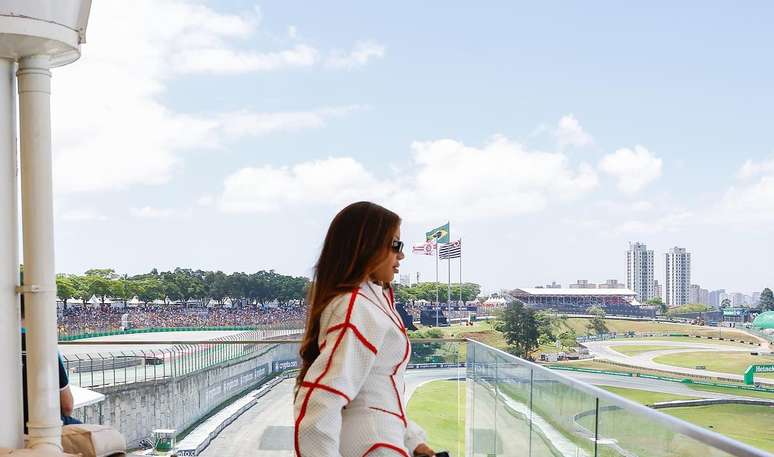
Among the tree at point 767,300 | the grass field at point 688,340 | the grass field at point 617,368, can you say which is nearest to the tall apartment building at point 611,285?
the grass field at point 688,340

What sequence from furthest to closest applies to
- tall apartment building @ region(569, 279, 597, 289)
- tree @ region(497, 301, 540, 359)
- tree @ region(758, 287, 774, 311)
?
tall apartment building @ region(569, 279, 597, 289) < tree @ region(758, 287, 774, 311) < tree @ region(497, 301, 540, 359)

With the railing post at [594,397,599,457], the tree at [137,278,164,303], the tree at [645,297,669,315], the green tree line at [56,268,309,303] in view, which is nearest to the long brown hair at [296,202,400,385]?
the railing post at [594,397,599,457]

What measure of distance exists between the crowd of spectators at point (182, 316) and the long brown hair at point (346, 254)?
62133 mm

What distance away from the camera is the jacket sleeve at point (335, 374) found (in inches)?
45.8

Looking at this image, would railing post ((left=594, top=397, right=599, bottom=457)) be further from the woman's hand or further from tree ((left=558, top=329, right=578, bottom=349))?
tree ((left=558, top=329, right=578, bottom=349))

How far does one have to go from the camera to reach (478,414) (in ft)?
15.1

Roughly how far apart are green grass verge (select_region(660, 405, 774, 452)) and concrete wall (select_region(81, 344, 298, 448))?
56395 millimetres

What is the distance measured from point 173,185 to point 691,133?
75137 millimetres

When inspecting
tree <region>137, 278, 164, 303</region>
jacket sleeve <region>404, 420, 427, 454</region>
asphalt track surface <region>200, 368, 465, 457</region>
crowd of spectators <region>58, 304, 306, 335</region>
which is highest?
jacket sleeve <region>404, 420, 427, 454</region>

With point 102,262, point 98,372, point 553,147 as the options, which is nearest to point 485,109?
point 553,147

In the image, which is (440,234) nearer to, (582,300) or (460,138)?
(582,300)

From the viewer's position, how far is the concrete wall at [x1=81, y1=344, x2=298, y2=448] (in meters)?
4.41

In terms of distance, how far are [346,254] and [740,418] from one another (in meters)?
73.0

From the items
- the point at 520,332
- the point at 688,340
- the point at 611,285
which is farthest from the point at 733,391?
the point at 611,285
